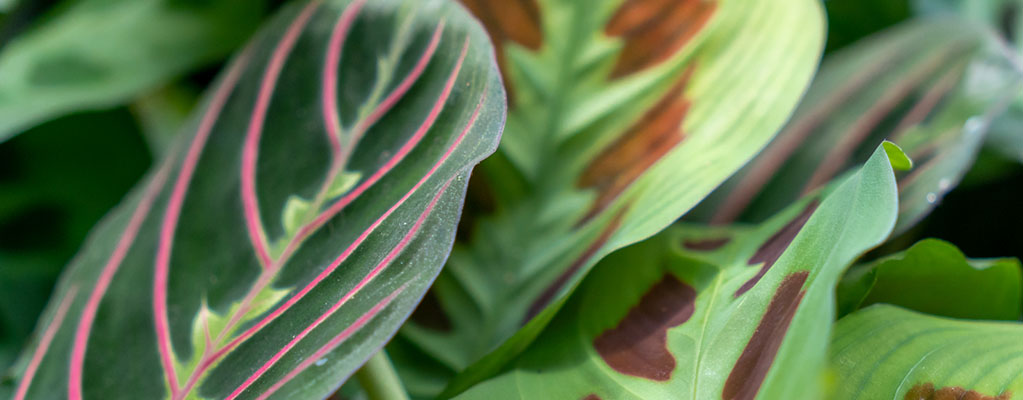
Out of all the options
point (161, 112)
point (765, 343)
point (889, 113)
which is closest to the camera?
point (765, 343)

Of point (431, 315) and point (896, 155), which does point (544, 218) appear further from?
point (896, 155)

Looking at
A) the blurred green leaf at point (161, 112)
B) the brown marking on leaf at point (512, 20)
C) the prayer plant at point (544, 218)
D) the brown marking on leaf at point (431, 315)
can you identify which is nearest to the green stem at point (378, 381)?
the prayer plant at point (544, 218)

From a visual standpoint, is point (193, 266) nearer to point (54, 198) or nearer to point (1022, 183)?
point (54, 198)

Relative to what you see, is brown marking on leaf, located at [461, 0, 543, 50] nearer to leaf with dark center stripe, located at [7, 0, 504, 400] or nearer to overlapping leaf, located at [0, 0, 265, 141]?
leaf with dark center stripe, located at [7, 0, 504, 400]

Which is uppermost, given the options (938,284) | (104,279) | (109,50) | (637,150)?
(109,50)

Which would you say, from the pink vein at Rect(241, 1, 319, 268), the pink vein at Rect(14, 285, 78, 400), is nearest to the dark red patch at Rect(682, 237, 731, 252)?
the pink vein at Rect(241, 1, 319, 268)

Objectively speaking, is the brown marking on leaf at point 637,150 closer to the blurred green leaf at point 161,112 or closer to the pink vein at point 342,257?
the pink vein at point 342,257

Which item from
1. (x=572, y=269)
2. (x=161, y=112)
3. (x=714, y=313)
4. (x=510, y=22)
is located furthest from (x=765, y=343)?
(x=161, y=112)
